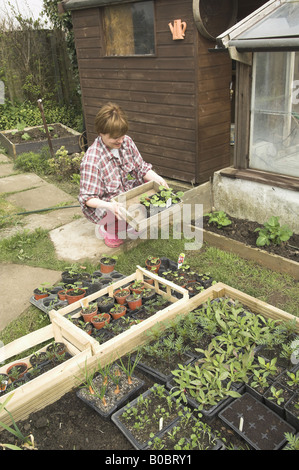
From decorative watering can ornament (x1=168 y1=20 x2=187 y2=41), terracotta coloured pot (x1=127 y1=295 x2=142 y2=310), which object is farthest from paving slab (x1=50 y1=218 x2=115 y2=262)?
decorative watering can ornament (x1=168 y1=20 x2=187 y2=41)

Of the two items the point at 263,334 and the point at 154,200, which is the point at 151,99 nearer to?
the point at 154,200

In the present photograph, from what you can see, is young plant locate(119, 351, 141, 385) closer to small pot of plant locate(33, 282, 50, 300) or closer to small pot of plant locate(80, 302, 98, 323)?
small pot of plant locate(80, 302, 98, 323)

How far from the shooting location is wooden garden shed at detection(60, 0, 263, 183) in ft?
17.1

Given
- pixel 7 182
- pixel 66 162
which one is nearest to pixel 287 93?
pixel 66 162

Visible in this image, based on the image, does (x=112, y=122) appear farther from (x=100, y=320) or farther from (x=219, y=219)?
(x=100, y=320)

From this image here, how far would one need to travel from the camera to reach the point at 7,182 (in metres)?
6.68

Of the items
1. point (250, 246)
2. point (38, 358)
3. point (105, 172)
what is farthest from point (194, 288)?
point (105, 172)

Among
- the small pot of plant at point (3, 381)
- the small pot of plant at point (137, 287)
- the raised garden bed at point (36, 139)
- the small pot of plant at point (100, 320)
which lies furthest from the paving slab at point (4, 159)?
the small pot of plant at point (3, 381)

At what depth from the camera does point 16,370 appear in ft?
8.06

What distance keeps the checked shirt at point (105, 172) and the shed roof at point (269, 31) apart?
4.58ft

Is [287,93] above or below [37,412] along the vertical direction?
above

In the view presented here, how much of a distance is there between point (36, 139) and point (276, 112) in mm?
5778

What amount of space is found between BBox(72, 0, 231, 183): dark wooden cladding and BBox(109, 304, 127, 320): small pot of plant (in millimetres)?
3164
